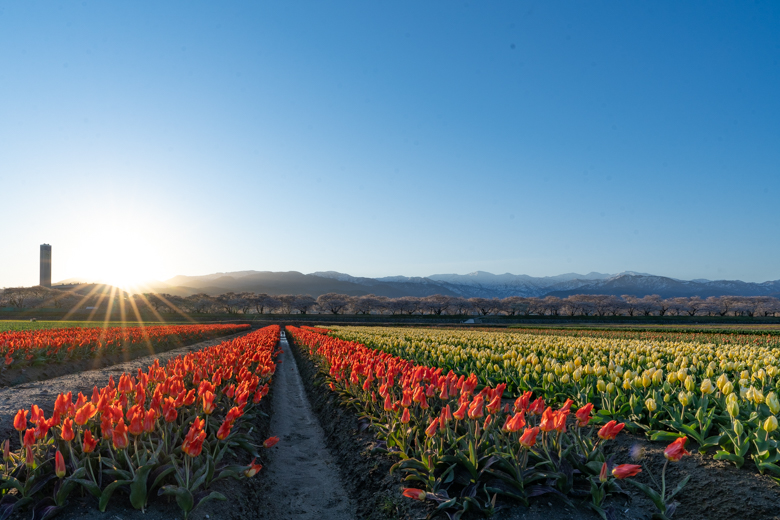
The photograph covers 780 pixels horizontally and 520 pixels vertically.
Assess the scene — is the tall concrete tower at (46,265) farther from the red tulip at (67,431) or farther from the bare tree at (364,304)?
the red tulip at (67,431)

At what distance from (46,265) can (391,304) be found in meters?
121

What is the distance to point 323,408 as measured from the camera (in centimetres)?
877

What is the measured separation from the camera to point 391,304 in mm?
118188

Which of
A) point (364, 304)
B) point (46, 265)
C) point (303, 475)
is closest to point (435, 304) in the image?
point (364, 304)

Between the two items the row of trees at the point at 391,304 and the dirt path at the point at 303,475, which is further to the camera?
the row of trees at the point at 391,304

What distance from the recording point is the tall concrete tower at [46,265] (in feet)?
444

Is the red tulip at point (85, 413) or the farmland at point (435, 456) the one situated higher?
the red tulip at point (85, 413)

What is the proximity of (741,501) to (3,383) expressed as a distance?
47.5ft

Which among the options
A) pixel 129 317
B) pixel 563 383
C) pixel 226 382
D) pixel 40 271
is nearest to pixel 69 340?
pixel 226 382

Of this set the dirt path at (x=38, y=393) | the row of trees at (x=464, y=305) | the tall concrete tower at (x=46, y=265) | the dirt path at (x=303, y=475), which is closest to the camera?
the dirt path at (x=303, y=475)

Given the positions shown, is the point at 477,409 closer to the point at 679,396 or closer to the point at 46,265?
the point at 679,396

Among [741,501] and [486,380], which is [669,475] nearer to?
[741,501]

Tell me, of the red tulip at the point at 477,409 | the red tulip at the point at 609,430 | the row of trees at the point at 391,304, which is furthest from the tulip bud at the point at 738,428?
the row of trees at the point at 391,304

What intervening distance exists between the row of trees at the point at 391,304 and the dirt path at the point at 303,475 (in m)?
96.1
